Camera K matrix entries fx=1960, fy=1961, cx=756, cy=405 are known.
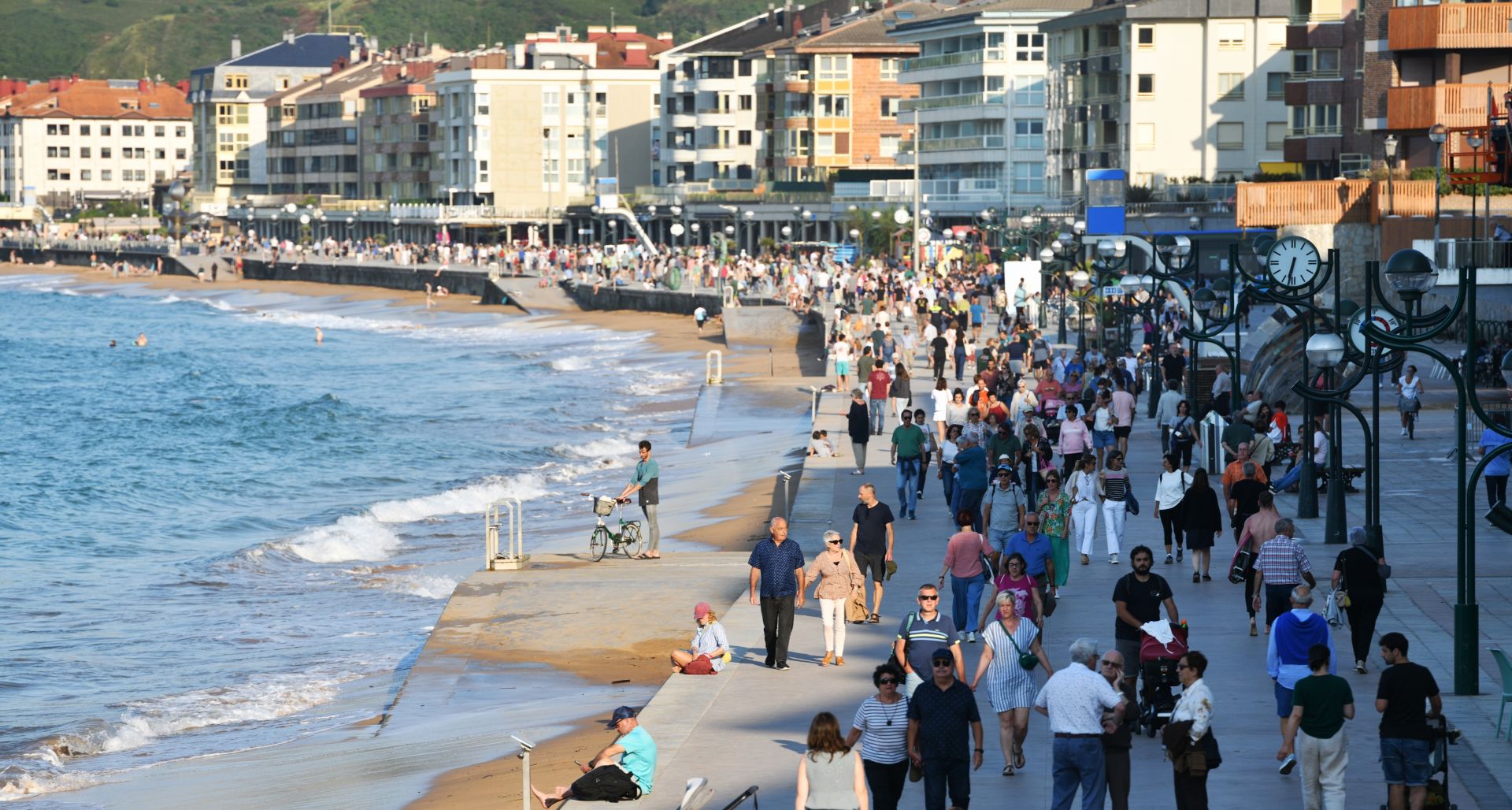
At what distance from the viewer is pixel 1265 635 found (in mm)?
14875

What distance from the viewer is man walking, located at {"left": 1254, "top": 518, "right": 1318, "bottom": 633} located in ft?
45.1

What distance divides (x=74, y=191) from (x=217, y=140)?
27.9 metres

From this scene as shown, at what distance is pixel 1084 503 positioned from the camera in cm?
1814

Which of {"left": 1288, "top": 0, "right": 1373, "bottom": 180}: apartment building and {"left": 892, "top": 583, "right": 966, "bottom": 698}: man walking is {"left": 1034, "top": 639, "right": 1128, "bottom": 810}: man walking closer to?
{"left": 892, "top": 583, "right": 966, "bottom": 698}: man walking

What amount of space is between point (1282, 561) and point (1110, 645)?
57.7 inches

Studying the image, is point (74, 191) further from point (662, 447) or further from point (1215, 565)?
point (1215, 565)

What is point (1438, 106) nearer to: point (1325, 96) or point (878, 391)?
point (1325, 96)

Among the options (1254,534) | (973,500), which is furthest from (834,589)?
(973,500)

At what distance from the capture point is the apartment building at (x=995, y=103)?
89.9 m

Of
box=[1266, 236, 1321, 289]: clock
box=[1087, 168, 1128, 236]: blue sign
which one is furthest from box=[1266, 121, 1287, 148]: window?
box=[1266, 236, 1321, 289]: clock

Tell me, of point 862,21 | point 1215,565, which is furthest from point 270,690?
point 862,21

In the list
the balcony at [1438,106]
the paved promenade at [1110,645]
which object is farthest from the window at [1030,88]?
the paved promenade at [1110,645]

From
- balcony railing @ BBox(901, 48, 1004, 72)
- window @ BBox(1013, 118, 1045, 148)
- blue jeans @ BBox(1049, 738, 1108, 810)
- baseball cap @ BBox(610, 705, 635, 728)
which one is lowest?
baseball cap @ BBox(610, 705, 635, 728)

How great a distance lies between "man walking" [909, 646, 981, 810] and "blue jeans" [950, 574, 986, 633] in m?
4.41
